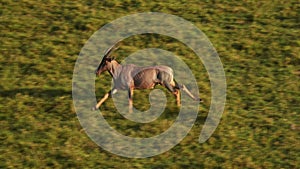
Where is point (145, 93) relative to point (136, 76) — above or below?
below

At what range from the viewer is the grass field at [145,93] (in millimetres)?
10211

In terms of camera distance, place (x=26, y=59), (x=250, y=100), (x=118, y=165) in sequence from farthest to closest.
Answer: (x=26, y=59), (x=250, y=100), (x=118, y=165)

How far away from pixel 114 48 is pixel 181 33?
1.66m

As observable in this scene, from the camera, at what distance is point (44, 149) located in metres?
10.3

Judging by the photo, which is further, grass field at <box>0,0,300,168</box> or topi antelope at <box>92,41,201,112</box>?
topi antelope at <box>92,41,201,112</box>

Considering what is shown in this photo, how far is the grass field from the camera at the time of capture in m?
10.2

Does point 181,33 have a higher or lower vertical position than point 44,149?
higher

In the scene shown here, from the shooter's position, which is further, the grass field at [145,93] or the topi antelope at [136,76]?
the topi antelope at [136,76]

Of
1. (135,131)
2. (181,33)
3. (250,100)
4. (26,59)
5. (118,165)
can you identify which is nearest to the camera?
(118,165)

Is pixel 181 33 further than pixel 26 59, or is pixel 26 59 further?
pixel 181 33

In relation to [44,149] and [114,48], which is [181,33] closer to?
[114,48]

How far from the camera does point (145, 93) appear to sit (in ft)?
38.2

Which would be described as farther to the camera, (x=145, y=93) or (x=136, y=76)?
(x=145, y=93)

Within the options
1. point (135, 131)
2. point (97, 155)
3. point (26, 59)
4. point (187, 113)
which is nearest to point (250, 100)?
point (187, 113)
